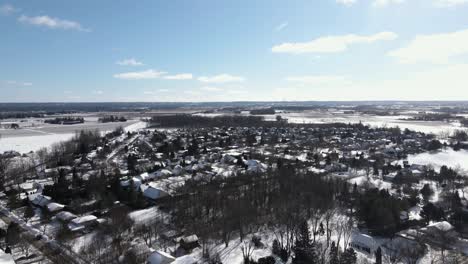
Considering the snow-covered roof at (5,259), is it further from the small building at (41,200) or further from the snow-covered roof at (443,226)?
the snow-covered roof at (443,226)

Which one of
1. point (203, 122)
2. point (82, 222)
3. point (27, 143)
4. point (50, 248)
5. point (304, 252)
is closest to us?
point (304, 252)

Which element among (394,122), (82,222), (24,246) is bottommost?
(24,246)

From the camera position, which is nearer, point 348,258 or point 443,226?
point 348,258

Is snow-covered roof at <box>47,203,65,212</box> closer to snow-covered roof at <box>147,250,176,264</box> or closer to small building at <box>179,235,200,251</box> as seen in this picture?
small building at <box>179,235,200,251</box>

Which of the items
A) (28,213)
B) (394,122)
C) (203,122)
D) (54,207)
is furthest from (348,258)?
(394,122)

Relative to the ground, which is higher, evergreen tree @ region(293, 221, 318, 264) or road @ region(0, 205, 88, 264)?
evergreen tree @ region(293, 221, 318, 264)

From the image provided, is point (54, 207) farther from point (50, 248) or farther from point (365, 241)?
point (365, 241)

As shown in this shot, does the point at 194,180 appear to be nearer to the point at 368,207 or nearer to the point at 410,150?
the point at 368,207

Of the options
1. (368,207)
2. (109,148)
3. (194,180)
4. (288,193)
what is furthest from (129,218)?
(109,148)

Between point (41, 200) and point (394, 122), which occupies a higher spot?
point (394, 122)

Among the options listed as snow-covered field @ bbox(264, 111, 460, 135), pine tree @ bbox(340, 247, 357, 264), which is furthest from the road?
snow-covered field @ bbox(264, 111, 460, 135)
